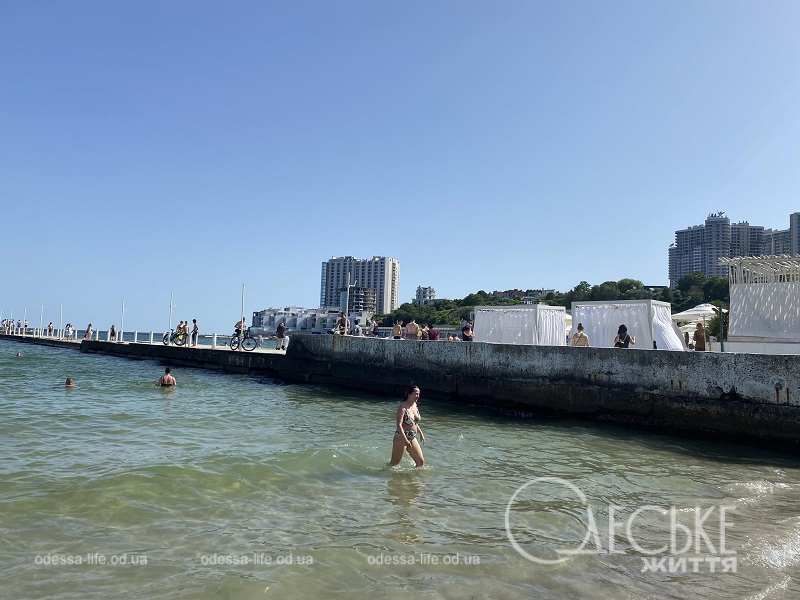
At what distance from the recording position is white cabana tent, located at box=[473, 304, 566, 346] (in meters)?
19.0

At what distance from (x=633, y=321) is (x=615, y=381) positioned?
393 centimetres

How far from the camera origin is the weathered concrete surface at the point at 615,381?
1188 centimetres

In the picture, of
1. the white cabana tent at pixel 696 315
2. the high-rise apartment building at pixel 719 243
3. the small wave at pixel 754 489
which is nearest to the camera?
the small wave at pixel 754 489

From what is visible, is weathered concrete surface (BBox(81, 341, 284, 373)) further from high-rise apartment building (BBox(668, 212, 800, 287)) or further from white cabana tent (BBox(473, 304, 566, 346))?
high-rise apartment building (BBox(668, 212, 800, 287))

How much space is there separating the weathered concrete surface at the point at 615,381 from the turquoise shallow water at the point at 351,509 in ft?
3.37

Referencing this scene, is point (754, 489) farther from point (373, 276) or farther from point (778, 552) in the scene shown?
point (373, 276)

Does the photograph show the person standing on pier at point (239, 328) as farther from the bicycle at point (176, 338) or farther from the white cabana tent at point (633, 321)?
the white cabana tent at point (633, 321)

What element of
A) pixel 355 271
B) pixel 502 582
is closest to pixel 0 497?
pixel 502 582

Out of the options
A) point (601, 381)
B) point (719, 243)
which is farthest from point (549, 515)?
point (719, 243)

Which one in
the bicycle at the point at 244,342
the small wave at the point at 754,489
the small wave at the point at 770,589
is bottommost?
the small wave at the point at 770,589

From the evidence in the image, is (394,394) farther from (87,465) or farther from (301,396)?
(87,465)

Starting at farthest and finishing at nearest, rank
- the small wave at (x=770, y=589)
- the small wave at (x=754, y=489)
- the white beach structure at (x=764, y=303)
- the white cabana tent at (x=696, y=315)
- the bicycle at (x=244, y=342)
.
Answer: the bicycle at (x=244, y=342) → the white cabana tent at (x=696, y=315) → the white beach structure at (x=764, y=303) → the small wave at (x=754, y=489) → the small wave at (x=770, y=589)

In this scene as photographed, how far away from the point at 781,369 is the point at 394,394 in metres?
11.9

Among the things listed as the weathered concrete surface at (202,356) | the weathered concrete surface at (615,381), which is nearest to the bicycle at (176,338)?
the weathered concrete surface at (202,356)
